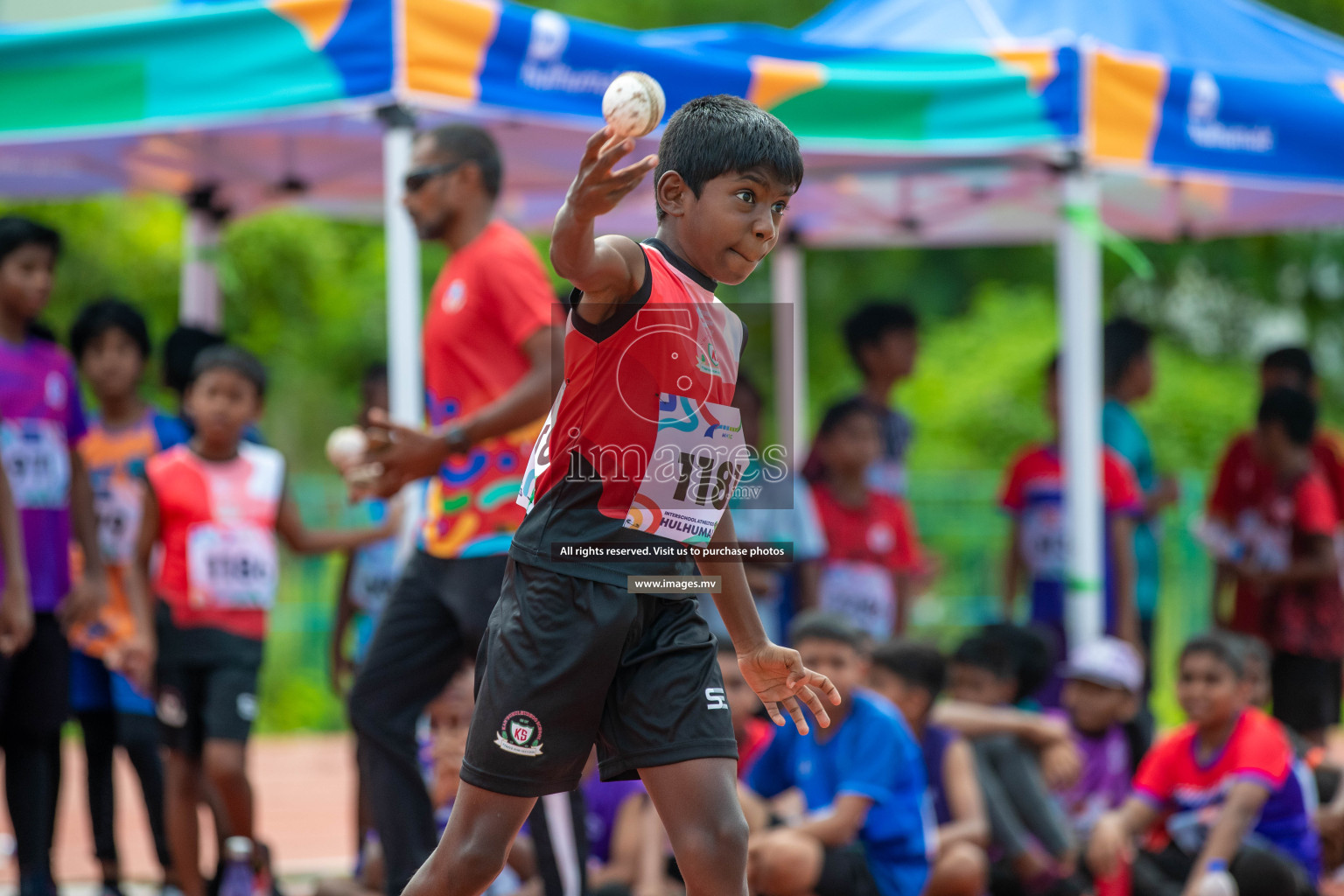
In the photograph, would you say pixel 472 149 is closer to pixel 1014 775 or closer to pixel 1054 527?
pixel 1014 775

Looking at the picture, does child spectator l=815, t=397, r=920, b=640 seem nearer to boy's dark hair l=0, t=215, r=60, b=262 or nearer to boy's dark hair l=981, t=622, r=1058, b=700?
boy's dark hair l=981, t=622, r=1058, b=700

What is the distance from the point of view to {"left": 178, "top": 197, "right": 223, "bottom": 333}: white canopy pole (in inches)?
256

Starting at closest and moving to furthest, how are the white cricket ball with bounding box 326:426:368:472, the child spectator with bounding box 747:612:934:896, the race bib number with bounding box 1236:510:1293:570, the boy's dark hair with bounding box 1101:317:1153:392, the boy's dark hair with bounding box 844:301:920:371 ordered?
the white cricket ball with bounding box 326:426:368:472
the child spectator with bounding box 747:612:934:896
the race bib number with bounding box 1236:510:1293:570
the boy's dark hair with bounding box 1101:317:1153:392
the boy's dark hair with bounding box 844:301:920:371

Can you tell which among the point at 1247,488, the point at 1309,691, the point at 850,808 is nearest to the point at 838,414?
the point at 1247,488

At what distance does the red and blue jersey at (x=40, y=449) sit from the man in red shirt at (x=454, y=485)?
1.53 meters

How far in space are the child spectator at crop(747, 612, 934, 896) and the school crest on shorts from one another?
1832 mm

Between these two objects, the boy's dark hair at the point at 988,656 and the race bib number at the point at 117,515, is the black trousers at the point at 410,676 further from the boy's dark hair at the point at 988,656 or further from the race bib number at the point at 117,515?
the boy's dark hair at the point at 988,656

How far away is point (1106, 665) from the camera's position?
5258 mm

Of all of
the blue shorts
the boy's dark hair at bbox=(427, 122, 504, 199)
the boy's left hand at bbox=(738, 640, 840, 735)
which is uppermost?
the boy's dark hair at bbox=(427, 122, 504, 199)

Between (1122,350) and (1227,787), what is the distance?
2.47 m

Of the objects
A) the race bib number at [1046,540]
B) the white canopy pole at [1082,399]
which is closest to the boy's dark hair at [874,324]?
the race bib number at [1046,540]

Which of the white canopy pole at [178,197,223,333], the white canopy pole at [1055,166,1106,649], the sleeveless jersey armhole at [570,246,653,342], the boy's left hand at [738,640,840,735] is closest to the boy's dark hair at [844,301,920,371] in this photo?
the white canopy pole at [1055,166,1106,649]

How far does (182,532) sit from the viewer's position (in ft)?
15.7

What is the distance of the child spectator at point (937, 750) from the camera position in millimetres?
4906
